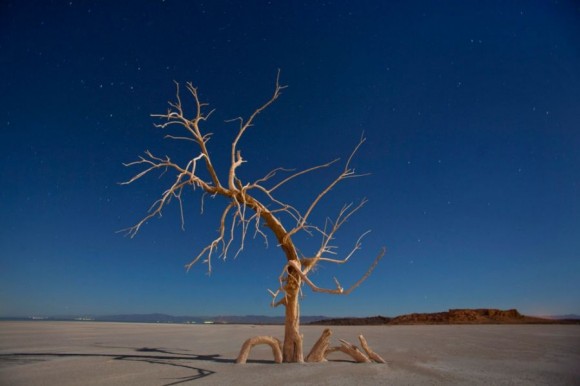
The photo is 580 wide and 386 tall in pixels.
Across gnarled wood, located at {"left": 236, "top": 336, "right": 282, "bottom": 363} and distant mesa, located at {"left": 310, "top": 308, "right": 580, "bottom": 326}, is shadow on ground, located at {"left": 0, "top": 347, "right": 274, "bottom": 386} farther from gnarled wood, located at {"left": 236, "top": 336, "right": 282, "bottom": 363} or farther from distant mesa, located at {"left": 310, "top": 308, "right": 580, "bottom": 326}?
distant mesa, located at {"left": 310, "top": 308, "right": 580, "bottom": 326}

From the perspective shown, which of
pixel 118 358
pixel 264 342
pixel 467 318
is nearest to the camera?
pixel 264 342

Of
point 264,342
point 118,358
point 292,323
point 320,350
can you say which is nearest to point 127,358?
point 118,358

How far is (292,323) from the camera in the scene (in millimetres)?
6367

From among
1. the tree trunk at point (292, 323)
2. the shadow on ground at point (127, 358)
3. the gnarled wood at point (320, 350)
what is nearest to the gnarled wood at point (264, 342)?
the tree trunk at point (292, 323)

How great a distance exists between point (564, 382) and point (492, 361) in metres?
2.28

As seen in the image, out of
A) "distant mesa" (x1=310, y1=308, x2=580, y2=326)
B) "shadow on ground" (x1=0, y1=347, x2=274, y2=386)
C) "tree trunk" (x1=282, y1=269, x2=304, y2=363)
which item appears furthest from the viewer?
"distant mesa" (x1=310, y1=308, x2=580, y2=326)

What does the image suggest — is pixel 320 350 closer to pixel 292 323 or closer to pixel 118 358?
pixel 292 323

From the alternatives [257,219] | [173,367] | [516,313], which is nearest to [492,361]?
[257,219]

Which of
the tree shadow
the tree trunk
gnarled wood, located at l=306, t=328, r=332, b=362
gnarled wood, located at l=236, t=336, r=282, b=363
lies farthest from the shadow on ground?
gnarled wood, located at l=306, t=328, r=332, b=362

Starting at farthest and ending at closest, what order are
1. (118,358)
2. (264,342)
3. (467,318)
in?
(467,318) → (118,358) → (264,342)

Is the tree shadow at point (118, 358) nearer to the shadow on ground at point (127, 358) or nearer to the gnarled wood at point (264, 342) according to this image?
the shadow on ground at point (127, 358)

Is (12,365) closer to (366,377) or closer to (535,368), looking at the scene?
(366,377)

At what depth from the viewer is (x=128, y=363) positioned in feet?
21.9

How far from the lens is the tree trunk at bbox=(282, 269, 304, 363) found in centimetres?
631
